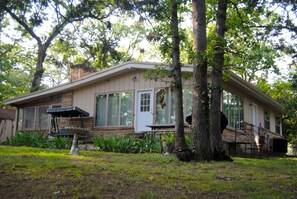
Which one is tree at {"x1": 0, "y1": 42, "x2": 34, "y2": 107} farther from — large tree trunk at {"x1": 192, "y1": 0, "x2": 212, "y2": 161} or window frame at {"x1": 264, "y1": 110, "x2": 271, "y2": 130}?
large tree trunk at {"x1": 192, "y1": 0, "x2": 212, "y2": 161}

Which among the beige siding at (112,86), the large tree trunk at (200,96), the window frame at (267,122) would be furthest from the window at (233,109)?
the large tree trunk at (200,96)

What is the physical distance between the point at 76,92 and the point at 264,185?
12.5 meters

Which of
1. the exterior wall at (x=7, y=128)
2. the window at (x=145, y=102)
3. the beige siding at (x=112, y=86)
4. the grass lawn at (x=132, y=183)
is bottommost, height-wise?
the grass lawn at (x=132, y=183)

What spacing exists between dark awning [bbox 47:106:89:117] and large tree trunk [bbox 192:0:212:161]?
770 cm

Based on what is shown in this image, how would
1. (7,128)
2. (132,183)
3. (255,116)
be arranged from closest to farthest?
(132,183) < (255,116) < (7,128)

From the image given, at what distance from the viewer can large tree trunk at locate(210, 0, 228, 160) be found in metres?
7.64

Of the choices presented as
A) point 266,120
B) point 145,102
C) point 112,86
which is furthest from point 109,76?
point 266,120

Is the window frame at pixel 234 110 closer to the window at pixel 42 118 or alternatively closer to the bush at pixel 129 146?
the bush at pixel 129 146

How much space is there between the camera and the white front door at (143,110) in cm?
1359

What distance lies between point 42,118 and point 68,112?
377 centimetres

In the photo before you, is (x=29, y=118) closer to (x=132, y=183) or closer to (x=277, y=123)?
(x=132, y=183)

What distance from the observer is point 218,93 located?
8641 millimetres

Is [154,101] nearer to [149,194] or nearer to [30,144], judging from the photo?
[30,144]

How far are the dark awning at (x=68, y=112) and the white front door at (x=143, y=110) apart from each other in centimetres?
240
